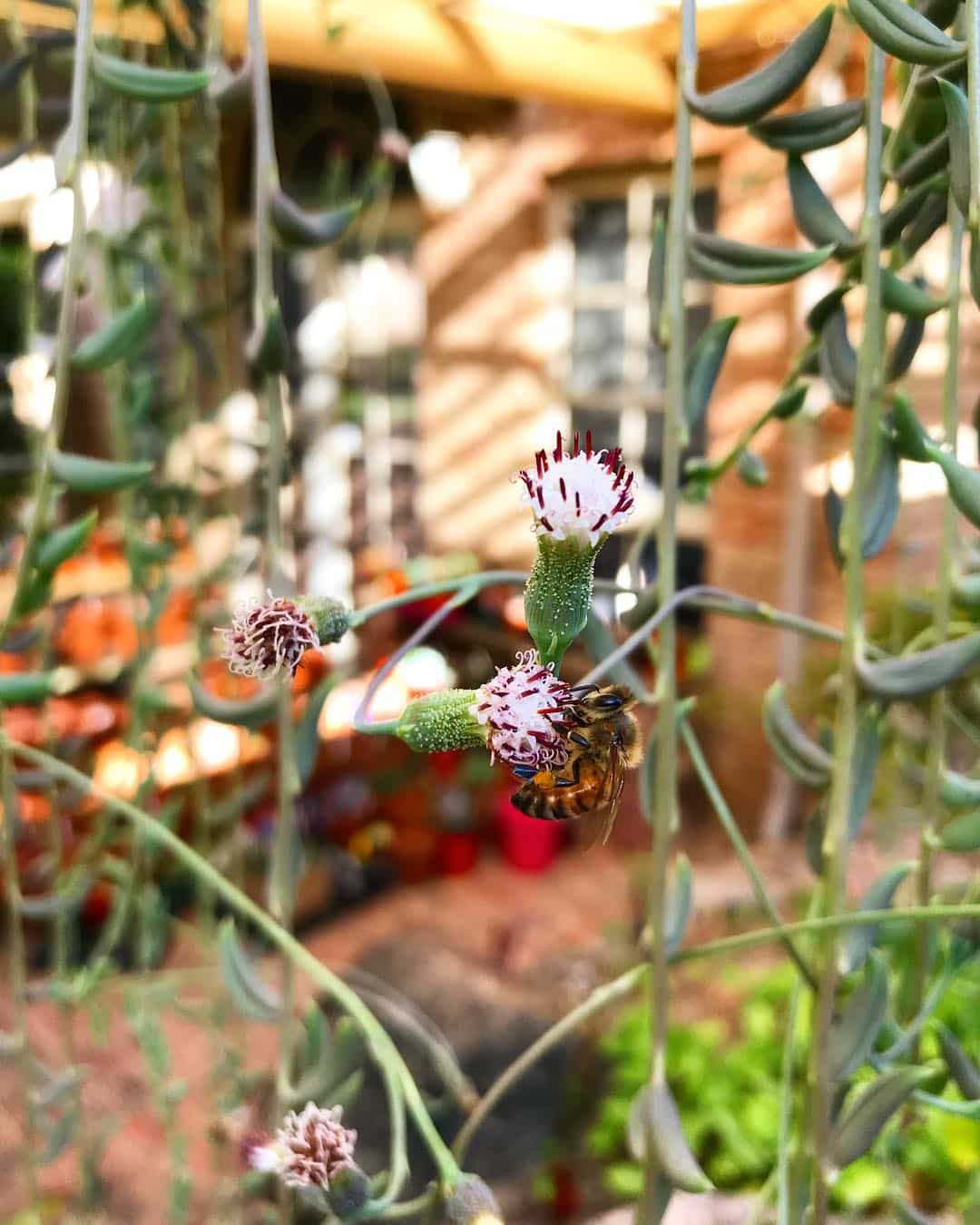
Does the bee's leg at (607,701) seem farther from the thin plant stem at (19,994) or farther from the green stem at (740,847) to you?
the thin plant stem at (19,994)

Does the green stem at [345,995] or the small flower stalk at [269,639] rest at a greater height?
the small flower stalk at [269,639]

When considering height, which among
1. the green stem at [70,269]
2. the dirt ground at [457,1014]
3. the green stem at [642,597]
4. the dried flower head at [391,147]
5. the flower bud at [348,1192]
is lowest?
the dirt ground at [457,1014]

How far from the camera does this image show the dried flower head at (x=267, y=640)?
0.92ft

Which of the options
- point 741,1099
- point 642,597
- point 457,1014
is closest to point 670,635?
point 642,597

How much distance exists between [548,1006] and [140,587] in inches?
51.7

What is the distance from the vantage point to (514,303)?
3418 millimetres

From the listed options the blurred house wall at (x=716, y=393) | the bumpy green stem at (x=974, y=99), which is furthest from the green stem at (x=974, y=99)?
the blurred house wall at (x=716, y=393)

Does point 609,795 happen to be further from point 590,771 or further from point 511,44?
point 511,44

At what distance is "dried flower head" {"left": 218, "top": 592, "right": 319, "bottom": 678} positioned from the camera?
0.28 metres

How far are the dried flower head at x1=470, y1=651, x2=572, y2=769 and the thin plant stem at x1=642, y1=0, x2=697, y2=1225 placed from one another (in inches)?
3.9

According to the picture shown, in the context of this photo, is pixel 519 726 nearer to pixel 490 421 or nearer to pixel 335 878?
pixel 335 878

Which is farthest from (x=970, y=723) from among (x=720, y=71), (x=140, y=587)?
(x=720, y=71)

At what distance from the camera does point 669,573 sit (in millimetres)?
352

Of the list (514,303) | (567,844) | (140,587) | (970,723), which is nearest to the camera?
(970,723)
